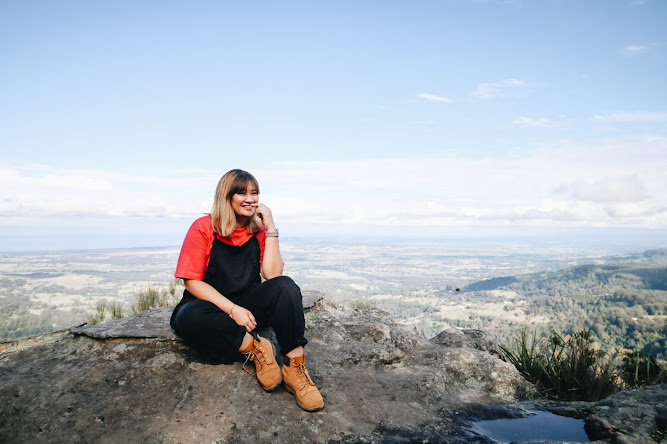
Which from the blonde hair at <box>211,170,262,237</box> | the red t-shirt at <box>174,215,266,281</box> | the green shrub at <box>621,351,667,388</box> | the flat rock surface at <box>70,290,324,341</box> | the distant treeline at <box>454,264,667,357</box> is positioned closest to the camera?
the red t-shirt at <box>174,215,266,281</box>

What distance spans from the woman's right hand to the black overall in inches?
2.0

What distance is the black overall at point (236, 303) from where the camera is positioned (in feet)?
10.2

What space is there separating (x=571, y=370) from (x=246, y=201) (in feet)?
12.6

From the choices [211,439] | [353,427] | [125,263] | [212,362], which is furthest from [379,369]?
[125,263]

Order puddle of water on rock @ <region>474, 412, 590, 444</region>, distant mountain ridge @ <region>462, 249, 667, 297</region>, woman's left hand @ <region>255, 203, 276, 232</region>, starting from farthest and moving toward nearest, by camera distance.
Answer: distant mountain ridge @ <region>462, 249, 667, 297</region>, woman's left hand @ <region>255, 203, 276, 232</region>, puddle of water on rock @ <region>474, 412, 590, 444</region>

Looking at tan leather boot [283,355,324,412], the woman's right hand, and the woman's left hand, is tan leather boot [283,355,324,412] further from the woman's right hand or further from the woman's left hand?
the woman's left hand

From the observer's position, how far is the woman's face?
3412mm

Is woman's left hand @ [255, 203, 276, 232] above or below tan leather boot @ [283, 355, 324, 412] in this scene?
above

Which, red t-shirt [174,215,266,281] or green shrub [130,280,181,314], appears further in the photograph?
green shrub [130,280,181,314]

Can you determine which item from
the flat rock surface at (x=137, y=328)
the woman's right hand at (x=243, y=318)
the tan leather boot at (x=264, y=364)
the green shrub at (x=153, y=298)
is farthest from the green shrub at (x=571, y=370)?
the green shrub at (x=153, y=298)

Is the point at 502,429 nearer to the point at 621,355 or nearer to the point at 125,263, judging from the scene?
the point at 621,355

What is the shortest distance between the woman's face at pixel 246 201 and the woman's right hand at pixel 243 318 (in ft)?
2.83

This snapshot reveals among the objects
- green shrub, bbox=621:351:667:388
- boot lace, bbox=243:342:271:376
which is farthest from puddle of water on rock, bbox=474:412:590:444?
green shrub, bbox=621:351:667:388

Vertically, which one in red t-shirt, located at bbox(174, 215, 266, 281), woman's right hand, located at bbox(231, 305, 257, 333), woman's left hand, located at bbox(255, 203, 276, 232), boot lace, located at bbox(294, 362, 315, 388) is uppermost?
woman's left hand, located at bbox(255, 203, 276, 232)
